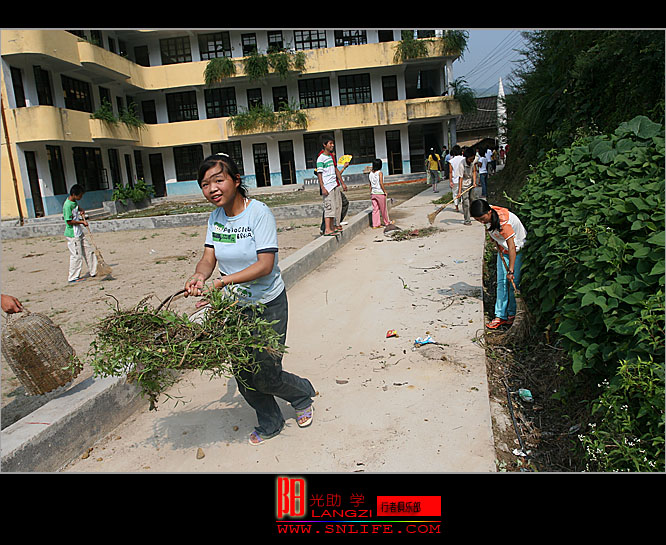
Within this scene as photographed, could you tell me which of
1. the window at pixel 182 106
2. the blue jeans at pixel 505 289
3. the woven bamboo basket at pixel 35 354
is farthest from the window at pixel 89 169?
the blue jeans at pixel 505 289

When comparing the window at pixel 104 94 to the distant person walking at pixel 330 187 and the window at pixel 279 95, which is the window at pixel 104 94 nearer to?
the window at pixel 279 95

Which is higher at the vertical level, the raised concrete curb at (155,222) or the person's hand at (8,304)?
the person's hand at (8,304)

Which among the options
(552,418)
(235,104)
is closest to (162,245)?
(552,418)

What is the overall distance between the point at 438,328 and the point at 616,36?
610cm

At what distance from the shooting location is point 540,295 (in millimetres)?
4898

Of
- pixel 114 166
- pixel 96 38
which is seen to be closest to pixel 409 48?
pixel 96 38

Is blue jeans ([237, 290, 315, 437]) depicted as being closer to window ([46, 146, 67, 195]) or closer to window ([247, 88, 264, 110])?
window ([46, 146, 67, 195])

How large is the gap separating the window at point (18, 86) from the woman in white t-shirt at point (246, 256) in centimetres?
2270

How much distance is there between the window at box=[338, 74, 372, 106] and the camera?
31.6 m

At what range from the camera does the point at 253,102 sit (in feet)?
104

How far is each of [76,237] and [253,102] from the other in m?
24.6

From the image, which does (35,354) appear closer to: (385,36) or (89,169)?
(89,169)

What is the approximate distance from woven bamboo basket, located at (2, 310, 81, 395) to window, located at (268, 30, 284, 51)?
2844 centimetres

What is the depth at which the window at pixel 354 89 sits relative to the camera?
3162cm
